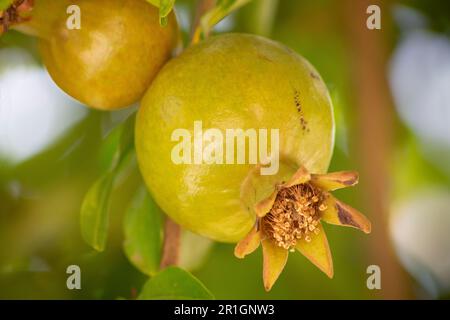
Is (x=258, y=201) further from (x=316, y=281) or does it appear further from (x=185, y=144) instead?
(x=316, y=281)

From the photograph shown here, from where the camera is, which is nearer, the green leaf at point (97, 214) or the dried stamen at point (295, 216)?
the dried stamen at point (295, 216)

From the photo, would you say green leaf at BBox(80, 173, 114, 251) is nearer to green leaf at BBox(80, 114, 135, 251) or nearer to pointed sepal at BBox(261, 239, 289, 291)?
green leaf at BBox(80, 114, 135, 251)

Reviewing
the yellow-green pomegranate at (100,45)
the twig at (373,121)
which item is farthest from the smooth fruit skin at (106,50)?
the twig at (373,121)

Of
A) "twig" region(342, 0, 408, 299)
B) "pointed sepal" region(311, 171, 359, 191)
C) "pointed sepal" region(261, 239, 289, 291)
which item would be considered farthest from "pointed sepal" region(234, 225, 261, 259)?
"twig" region(342, 0, 408, 299)

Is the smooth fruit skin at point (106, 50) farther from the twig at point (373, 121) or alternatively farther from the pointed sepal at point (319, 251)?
the twig at point (373, 121)

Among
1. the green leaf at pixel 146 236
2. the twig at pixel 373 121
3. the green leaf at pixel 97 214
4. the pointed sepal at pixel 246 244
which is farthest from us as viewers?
the twig at pixel 373 121
